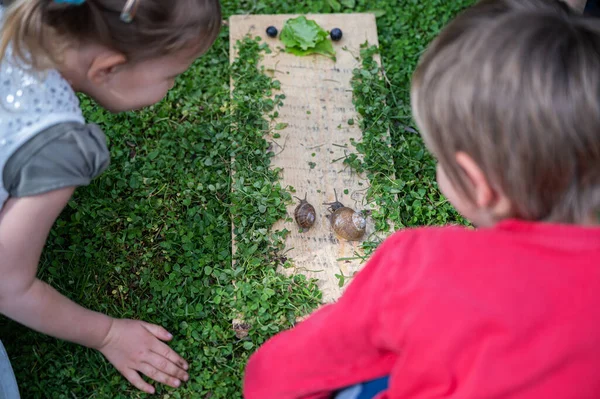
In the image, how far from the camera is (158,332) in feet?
7.41

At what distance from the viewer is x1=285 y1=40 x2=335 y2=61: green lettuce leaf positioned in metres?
2.99

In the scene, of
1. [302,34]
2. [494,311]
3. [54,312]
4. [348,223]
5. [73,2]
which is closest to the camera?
[494,311]

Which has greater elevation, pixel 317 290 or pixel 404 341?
pixel 404 341

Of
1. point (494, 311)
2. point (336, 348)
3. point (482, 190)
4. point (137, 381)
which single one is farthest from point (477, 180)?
point (137, 381)

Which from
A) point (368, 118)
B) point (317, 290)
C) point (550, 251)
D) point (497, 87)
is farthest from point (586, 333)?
point (368, 118)

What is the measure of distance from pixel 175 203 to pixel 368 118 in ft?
3.03

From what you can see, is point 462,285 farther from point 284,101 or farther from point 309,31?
point 309,31

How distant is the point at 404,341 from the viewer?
1322mm

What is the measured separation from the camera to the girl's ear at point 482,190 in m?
1.36

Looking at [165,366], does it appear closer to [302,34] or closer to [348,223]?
[348,223]

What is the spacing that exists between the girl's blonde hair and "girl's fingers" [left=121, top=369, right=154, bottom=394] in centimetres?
106

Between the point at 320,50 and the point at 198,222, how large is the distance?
1039 millimetres

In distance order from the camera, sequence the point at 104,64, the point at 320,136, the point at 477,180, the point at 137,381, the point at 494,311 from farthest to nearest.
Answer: the point at 320,136 → the point at 137,381 → the point at 104,64 → the point at 477,180 → the point at 494,311

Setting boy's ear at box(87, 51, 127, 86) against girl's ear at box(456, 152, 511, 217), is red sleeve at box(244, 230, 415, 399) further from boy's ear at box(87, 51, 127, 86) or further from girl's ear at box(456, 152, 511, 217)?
boy's ear at box(87, 51, 127, 86)
